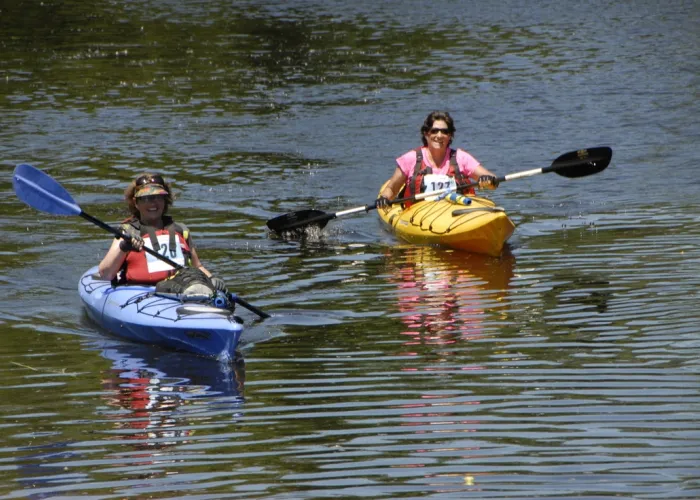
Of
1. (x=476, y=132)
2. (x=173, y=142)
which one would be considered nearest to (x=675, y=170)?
(x=476, y=132)

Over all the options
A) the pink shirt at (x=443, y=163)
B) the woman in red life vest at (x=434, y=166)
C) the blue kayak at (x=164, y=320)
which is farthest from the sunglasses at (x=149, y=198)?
the pink shirt at (x=443, y=163)

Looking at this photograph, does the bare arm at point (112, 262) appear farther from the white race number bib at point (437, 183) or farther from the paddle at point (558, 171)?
the white race number bib at point (437, 183)

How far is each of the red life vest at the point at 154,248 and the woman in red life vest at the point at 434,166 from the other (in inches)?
141

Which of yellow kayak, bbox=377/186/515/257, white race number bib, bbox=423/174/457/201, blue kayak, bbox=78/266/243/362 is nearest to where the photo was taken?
blue kayak, bbox=78/266/243/362

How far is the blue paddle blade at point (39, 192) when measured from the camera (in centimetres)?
905

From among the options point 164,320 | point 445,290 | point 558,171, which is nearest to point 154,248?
point 164,320

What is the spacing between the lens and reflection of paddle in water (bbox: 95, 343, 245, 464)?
6.16 meters

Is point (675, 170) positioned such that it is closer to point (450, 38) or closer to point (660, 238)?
point (660, 238)

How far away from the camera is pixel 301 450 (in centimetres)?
570

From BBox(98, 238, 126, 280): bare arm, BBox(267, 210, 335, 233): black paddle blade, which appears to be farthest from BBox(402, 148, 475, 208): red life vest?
BBox(98, 238, 126, 280): bare arm

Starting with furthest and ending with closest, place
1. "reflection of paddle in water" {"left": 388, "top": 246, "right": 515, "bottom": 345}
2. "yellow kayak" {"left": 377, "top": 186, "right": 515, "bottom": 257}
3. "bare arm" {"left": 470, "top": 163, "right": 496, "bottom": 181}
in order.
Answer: "bare arm" {"left": 470, "top": 163, "right": 496, "bottom": 181}
"yellow kayak" {"left": 377, "top": 186, "right": 515, "bottom": 257}
"reflection of paddle in water" {"left": 388, "top": 246, "right": 515, "bottom": 345}

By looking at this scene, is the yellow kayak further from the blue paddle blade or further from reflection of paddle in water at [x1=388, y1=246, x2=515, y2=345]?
the blue paddle blade

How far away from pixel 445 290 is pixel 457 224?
1618 mm

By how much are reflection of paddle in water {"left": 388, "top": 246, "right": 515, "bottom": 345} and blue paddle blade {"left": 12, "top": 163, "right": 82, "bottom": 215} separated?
255cm
